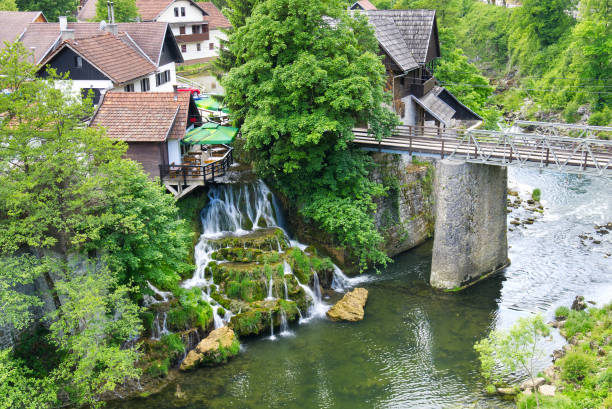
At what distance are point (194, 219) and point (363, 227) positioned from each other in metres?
9.68

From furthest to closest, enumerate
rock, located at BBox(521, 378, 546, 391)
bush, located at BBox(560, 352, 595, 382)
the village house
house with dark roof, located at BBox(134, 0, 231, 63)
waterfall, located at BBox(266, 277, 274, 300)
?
1. house with dark roof, located at BBox(134, 0, 231, 63)
2. the village house
3. waterfall, located at BBox(266, 277, 274, 300)
4. rock, located at BBox(521, 378, 546, 391)
5. bush, located at BBox(560, 352, 595, 382)

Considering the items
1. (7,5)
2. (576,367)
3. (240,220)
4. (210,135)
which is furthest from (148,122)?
(7,5)

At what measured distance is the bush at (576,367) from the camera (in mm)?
23984

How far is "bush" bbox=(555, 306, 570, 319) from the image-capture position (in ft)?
99.9

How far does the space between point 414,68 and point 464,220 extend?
1546 cm

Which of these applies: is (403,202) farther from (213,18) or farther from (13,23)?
(213,18)

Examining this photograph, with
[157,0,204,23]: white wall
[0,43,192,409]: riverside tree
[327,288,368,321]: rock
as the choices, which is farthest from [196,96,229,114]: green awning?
[157,0,204,23]: white wall

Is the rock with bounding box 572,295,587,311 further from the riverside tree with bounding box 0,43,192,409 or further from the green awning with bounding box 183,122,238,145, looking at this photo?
the riverside tree with bounding box 0,43,192,409

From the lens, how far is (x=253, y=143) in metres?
33.2

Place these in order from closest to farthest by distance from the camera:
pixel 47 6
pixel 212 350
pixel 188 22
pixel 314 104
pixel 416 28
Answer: pixel 212 350 < pixel 314 104 < pixel 416 28 < pixel 47 6 < pixel 188 22

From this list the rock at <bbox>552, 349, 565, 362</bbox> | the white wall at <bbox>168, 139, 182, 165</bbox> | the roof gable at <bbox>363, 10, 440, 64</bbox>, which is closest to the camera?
the rock at <bbox>552, 349, 565, 362</bbox>

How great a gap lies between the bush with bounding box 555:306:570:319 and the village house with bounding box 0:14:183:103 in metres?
29.0

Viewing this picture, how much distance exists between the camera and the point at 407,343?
1154 inches

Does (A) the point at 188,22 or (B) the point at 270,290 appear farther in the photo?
(A) the point at 188,22
